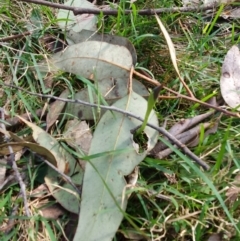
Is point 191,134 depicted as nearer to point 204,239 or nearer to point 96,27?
point 204,239

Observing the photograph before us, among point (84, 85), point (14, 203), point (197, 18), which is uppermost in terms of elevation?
point (197, 18)

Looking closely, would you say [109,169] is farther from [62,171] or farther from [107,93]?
[107,93]

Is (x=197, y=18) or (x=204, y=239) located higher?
(x=197, y=18)

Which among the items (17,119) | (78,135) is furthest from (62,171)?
(17,119)

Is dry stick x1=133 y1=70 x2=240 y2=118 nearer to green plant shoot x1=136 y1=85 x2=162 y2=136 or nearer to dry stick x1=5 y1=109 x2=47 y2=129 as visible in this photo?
green plant shoot x1=136 y1=85 x2=162 y2=136

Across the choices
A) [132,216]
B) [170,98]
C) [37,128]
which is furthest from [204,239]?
[37,128]

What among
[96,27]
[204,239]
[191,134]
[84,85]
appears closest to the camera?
[204,239]
